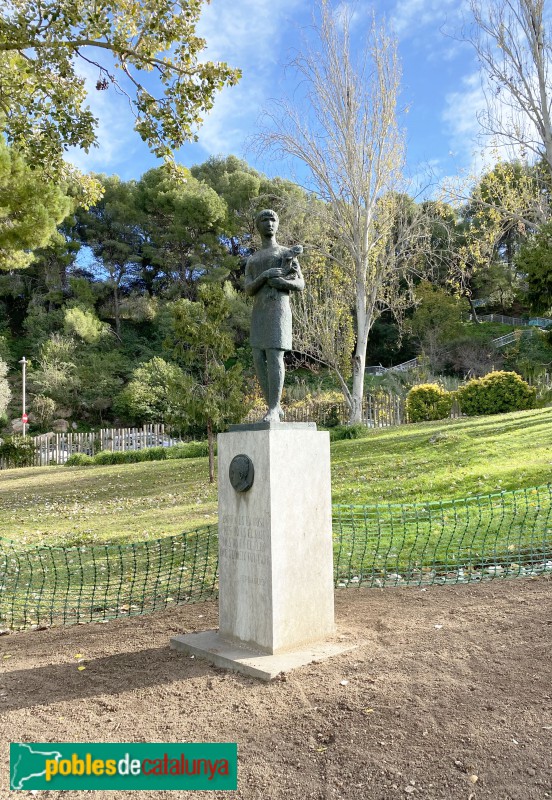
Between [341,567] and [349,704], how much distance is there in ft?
10.8

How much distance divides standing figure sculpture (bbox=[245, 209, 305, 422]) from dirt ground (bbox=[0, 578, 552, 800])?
6.17 ft

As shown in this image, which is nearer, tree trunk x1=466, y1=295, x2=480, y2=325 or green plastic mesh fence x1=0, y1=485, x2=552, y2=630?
green plastic mesh fence x1=0, y1=485, x2=552, y2=630

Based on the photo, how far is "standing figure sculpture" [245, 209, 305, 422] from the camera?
4668mm

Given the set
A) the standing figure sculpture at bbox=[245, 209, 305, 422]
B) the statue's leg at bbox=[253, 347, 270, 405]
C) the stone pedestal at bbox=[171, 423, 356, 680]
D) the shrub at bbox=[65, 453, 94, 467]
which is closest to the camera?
the stone pedestal at bbox=[171, 423, 356, 680]

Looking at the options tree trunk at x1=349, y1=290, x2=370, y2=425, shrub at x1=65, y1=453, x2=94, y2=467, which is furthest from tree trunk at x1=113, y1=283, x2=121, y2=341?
tree trunk at x1=349, y1=290, x2=370, y2=425

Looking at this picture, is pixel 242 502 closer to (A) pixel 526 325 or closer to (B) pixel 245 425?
(B) pixel 245 425

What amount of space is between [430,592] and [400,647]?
1.56 m

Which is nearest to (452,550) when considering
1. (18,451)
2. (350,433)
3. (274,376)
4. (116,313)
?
(274,376)

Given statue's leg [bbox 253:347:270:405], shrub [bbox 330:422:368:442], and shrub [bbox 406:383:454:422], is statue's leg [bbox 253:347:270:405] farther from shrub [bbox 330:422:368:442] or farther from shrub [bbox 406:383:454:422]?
shrub [bbox 406:383:454:422]

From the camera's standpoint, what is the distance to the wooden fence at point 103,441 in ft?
85.5
